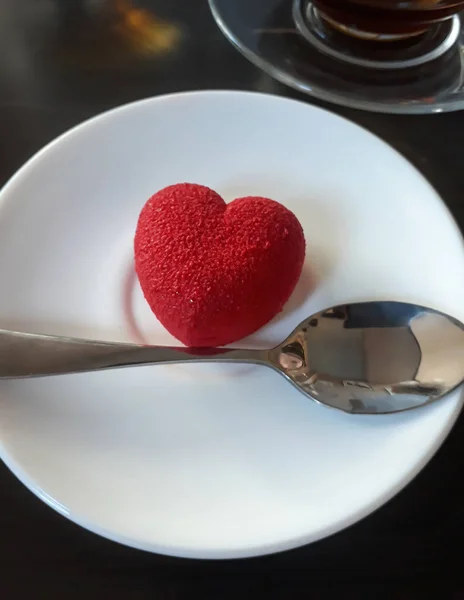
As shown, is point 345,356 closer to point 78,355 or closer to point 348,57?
point 78,355

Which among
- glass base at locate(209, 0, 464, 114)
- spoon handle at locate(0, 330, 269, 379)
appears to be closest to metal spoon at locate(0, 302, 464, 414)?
spoon handle at locate(0, 330, 269, 379)

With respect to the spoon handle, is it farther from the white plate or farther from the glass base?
the glass base

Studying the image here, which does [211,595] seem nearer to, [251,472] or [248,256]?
[251,472]

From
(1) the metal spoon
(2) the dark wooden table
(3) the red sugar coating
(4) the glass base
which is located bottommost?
(2) the dark wooden table

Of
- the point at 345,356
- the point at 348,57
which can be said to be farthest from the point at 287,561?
the point at 348,57

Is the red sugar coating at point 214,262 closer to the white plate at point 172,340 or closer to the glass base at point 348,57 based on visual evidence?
the white plate at point 172,340

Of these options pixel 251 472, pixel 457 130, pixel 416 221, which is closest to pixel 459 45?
pixel 457 130

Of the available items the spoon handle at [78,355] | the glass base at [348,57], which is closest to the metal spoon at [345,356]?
the spoon handle at [78,355]
